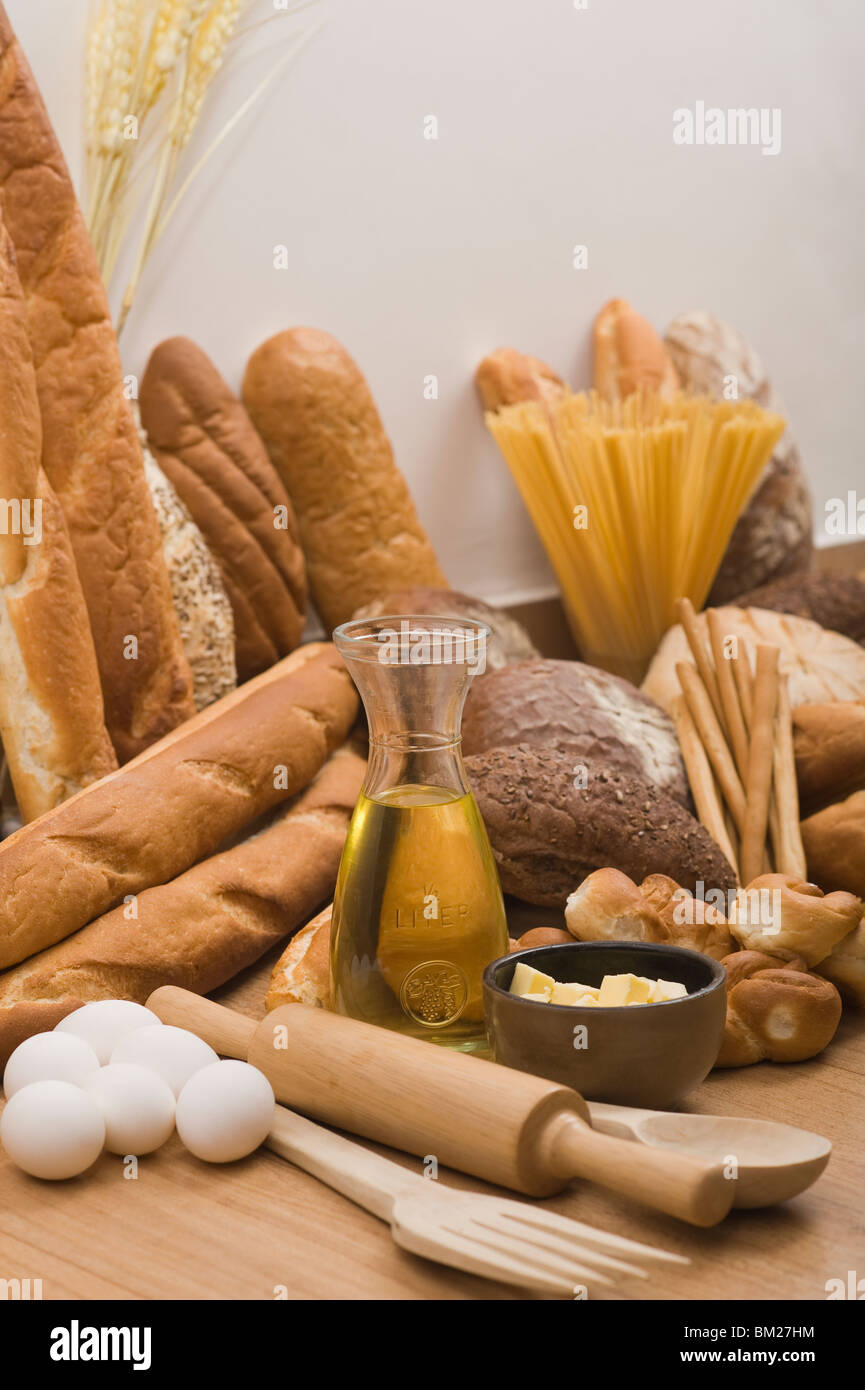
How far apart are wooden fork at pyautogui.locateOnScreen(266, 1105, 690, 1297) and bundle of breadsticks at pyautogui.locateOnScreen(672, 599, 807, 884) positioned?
1.45ft

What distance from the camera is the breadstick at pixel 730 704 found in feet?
3.44

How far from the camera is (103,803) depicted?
87 centimetres

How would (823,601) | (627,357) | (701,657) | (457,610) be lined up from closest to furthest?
(701,657)
(457,610)
(823,601)
(627,357)

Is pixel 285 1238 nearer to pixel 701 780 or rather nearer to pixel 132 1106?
pixel 132 1106

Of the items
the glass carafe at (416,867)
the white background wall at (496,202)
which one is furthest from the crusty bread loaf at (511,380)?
the glass carafe at (416,867)

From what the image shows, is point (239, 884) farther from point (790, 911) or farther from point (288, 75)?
point (288, 75)

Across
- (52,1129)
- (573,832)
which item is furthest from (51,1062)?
(573,832)

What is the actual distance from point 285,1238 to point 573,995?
194 millimetres

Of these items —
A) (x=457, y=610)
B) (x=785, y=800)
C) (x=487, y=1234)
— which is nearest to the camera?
(x=487, y=1234)

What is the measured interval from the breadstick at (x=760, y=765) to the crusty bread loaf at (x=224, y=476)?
47cm

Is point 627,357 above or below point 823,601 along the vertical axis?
above

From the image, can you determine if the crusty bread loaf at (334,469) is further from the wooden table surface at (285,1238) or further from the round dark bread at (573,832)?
the wooden table surface at (285,1238)

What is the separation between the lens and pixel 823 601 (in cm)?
141
